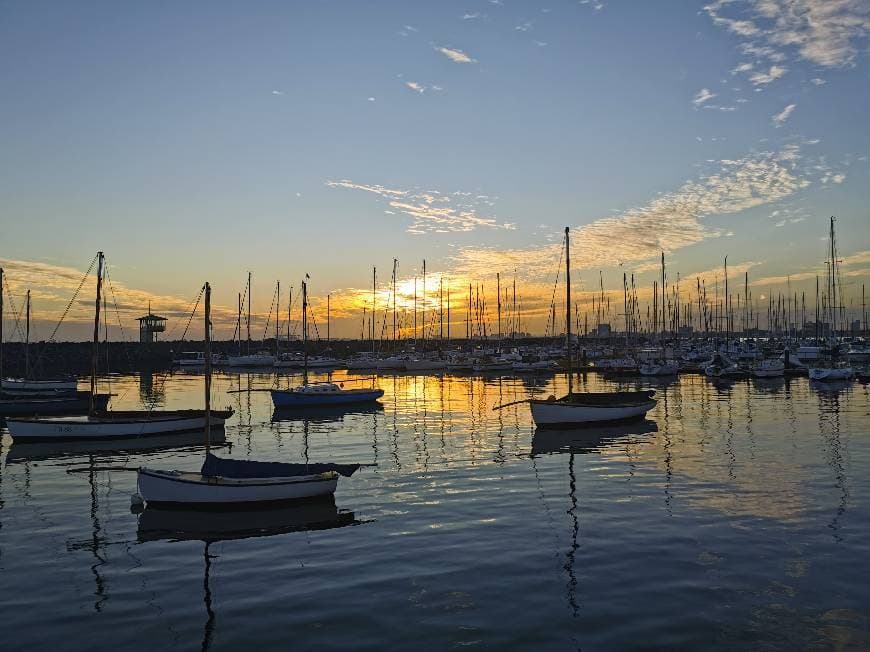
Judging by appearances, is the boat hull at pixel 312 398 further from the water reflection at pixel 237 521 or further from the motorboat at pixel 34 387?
the water reflection at pixel 237 521

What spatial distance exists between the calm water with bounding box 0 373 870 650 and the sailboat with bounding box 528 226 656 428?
5.25 m

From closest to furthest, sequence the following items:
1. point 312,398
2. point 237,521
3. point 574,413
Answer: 1. point 237,521
2. point 574,413
3. point 312,398

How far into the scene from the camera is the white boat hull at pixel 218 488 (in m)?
22.2

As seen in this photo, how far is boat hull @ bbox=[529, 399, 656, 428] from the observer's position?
41.7 metres

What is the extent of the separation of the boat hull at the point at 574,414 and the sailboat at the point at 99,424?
66.0 ft

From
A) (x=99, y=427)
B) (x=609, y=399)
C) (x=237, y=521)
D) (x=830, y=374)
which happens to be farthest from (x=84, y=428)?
(x=830, y=374)

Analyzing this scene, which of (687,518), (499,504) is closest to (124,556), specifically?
(499,504)

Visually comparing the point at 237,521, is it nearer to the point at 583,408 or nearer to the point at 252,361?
the point at 583,408

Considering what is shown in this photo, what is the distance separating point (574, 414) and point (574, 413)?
8 centimetres

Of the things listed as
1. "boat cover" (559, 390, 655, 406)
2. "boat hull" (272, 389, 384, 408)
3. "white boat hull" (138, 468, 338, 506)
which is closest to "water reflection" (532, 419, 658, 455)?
"boat cover" (559, 390, 655, 406)

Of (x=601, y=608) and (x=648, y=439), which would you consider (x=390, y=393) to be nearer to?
(x=648, y=439)

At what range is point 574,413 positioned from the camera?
4241cm

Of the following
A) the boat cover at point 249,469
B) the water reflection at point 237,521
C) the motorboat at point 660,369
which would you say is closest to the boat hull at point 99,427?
the water reflection at point 237,521

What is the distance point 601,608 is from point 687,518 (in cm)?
850
